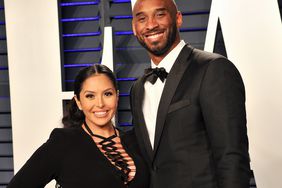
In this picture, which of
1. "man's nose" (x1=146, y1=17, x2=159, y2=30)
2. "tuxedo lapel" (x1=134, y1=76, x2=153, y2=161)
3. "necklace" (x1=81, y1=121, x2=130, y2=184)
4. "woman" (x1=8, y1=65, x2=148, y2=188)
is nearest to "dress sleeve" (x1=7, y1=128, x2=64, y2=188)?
"woman" (x1=8, y1=65, x2=148, y2=188)

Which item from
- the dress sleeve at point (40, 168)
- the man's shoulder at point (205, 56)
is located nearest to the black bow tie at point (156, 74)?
the man's shoulder at point (205, 56)

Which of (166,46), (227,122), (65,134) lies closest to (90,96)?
(65,134)

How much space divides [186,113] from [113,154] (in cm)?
54

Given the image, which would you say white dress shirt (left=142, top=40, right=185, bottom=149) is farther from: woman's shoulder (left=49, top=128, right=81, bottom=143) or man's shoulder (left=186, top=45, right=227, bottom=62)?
woman's shoulder (left=49, top=128, right=81, bottom=143)

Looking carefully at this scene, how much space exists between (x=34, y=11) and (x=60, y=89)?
2.13 feet

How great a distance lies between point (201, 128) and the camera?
1807mm

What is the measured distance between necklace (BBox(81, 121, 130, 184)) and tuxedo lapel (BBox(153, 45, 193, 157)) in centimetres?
28

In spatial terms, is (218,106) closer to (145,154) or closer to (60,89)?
(145,154)

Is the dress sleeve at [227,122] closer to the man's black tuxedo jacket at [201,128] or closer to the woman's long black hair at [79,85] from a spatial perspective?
the man's black tuxedo jacket at [201,128]

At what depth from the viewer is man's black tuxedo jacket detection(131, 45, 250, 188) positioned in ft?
5.59

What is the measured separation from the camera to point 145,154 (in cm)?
205

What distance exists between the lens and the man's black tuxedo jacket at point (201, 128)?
5.59 feet

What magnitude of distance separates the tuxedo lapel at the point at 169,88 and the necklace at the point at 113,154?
0.28 m

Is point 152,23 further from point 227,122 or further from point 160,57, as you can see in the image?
point 227,122
